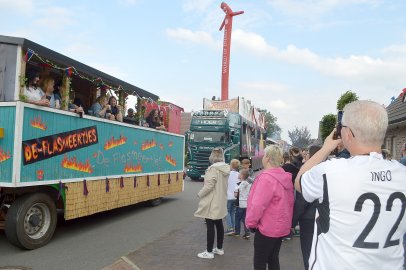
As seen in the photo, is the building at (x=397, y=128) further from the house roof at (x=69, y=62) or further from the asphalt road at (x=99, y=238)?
the house roof at (x=69, y=62)

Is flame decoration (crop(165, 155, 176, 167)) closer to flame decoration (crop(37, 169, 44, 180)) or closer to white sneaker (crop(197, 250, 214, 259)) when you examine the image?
flame decoration (crop(37, 169, 44, 180))

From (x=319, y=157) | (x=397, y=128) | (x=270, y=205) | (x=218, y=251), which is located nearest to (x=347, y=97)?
(x=397, y=128)

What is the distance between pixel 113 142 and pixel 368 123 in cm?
752

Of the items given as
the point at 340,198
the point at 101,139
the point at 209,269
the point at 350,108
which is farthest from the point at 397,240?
the point at 101,139

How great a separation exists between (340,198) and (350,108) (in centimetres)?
51

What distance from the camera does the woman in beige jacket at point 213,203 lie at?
6.10m

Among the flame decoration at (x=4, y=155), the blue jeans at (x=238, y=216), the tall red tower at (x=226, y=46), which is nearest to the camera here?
the flame decoration at (x=4, y=155)

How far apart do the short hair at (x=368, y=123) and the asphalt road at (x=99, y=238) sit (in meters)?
4.68

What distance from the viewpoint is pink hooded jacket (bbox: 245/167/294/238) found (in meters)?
3.98

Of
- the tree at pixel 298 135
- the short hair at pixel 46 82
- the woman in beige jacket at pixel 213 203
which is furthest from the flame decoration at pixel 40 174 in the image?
the tree at pixel 298 135

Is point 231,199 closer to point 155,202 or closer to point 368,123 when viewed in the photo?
point 155,202

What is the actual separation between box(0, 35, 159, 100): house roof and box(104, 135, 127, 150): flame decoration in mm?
1335

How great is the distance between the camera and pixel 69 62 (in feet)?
24.4

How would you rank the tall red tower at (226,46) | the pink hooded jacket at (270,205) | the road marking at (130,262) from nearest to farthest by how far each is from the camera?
the pink hooded jacket at (270,205) < the road marking at (130,262) < the tall red tower at (226,46)
